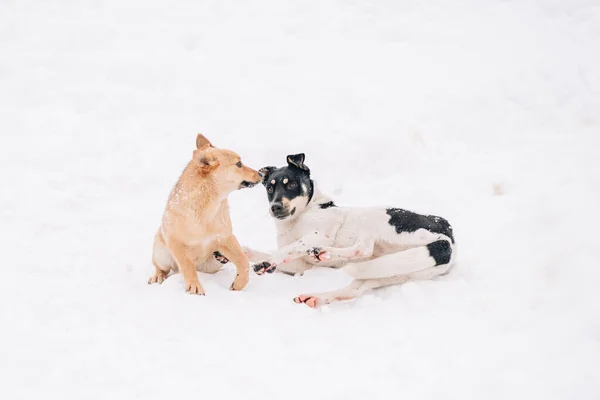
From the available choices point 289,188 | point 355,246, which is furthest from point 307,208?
point 355,246

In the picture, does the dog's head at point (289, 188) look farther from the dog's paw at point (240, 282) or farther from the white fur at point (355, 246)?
the dog's paw at point (240, 282)

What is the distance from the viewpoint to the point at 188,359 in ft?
12.1

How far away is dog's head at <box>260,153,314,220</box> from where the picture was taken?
5.39 meters

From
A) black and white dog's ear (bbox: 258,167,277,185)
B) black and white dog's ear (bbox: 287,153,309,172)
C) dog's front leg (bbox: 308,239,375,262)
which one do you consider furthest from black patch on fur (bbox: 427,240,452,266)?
black and white dog's ear (bbox: 258,167,277,185)

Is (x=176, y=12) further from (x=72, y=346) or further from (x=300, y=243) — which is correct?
(x=72, y=346)

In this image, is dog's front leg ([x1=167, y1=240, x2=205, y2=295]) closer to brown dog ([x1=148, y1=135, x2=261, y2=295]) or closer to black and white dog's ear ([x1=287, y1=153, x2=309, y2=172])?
brown dog ([x1=148, y1=135, x2=261, y2=295])

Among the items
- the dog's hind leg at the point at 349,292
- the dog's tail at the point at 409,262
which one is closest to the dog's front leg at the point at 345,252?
the dog's tail at the point at 409,262

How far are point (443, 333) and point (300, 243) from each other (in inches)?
64.7

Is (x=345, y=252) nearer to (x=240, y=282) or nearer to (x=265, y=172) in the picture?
(x=240, y=282)

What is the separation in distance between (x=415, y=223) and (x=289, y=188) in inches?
45.7

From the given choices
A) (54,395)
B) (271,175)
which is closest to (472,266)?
(271,175)

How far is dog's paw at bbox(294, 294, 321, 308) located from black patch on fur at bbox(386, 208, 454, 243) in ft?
3.38

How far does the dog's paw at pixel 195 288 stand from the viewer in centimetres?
474

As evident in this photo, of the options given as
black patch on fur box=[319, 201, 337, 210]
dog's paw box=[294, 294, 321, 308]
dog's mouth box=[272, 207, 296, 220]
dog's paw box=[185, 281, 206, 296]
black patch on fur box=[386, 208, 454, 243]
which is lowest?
dog's paw box=[294, 294, 321, 308]
